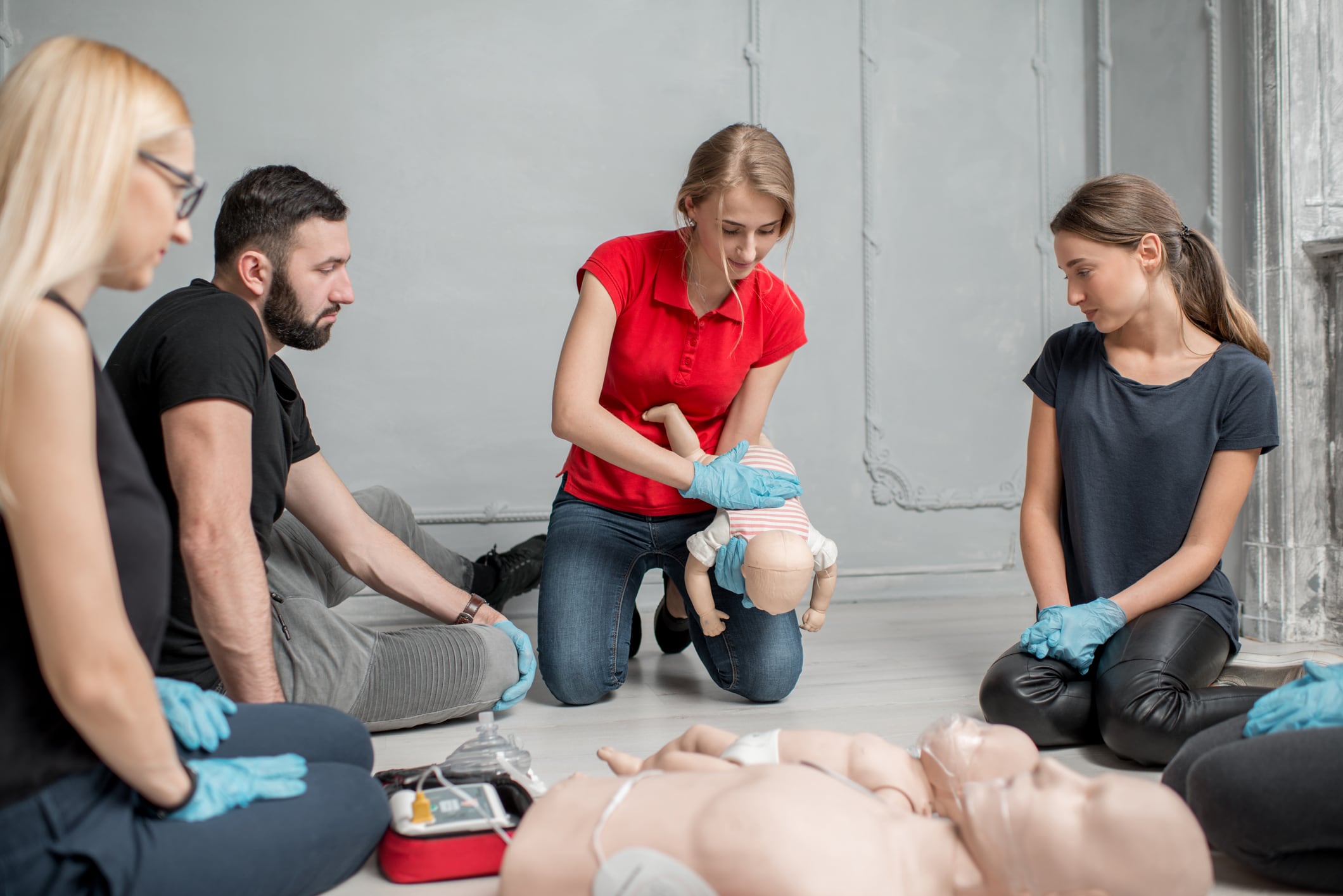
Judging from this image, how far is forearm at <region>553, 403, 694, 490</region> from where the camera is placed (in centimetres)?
222

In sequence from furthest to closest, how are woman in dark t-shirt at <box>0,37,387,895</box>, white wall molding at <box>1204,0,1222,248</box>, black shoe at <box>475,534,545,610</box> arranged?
white wall molding at <box>1204,0,1222,248</box> → black shoe at <box>475,534,545,610</box> → woman in dark t-shirt at <box>0,37,387,895</box>

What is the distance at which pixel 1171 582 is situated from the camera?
6.79 feet

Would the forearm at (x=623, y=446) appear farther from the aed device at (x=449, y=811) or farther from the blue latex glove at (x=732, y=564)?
the aed device at (x=449, y=811)

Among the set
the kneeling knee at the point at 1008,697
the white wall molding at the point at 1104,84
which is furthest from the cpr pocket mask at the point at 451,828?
the white wall molding at the point at 1104,84

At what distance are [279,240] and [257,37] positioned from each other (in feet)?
6.67

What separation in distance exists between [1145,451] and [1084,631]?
1.50ft

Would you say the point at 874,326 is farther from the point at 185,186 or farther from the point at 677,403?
the point at 185,186

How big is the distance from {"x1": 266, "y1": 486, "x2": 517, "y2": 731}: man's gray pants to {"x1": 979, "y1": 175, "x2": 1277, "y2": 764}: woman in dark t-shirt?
114 cm

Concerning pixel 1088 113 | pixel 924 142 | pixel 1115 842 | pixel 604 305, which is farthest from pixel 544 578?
pixel 1088 113

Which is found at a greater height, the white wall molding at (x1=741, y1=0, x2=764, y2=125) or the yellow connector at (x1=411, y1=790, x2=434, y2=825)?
the white wall molding at (x1=741, y1=0, x2=764, y2=125)

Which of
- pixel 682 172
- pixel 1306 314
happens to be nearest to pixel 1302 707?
pixel 1306 314

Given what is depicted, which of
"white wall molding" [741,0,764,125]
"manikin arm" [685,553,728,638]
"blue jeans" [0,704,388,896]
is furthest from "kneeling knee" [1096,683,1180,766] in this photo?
"white wall molding" [741,0,764,125]

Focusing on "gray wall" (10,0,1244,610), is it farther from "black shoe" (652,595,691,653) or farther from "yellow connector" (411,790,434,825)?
"yellow connector" (411,790,434,825)

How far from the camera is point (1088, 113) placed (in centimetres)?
426
